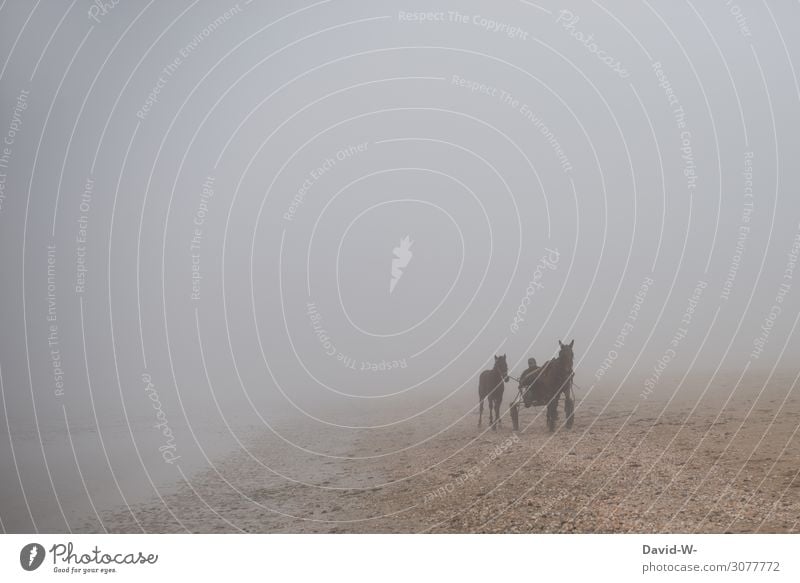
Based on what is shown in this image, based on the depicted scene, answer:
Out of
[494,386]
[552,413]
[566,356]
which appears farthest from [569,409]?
[494,386]

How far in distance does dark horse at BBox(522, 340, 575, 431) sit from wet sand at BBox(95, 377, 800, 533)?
0.27 feet

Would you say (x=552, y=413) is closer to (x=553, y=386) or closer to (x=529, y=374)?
(x=553, y=386)

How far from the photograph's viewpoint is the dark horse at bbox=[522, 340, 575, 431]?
469 centimetres

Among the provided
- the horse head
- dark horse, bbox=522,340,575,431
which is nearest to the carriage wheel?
dark horse, bbox=522,340,575,431

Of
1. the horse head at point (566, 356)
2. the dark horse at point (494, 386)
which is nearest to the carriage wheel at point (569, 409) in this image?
the horse head at point (566, 356)

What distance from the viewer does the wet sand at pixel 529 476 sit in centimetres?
443

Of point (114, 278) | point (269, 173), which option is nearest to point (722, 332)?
point (269, 173)

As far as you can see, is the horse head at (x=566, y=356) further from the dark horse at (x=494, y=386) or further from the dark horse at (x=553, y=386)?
the dark horse at (x=494, y=386)

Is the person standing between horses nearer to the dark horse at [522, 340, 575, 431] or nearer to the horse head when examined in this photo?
the dark horse at [522, 340, 575, 431]

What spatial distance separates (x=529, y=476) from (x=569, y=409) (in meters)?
0.57

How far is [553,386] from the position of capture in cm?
471
